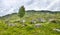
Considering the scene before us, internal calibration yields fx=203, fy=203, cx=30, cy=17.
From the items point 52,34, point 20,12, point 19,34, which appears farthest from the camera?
point 20,12

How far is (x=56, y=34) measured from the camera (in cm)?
5575

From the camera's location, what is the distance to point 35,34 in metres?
53.3

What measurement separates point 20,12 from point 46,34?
270 ft

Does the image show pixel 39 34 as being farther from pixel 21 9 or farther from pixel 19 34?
pixel 21 9

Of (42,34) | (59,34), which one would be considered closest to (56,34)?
(59,34)

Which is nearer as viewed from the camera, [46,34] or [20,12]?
[46,34]

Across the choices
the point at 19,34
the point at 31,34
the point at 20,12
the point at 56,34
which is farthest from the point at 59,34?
the point at 20,12

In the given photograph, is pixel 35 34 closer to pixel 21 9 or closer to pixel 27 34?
pixel 27 34

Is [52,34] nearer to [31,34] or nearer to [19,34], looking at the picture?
[31,34]

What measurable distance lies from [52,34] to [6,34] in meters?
12.6

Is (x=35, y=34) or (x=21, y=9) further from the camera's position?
(x=21, y=9)

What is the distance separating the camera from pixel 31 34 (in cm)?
5400

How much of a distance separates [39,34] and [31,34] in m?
2.64

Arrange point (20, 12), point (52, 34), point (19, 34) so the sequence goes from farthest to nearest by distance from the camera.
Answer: point (20, 12) < point (52, 34) < point (19, 34)
